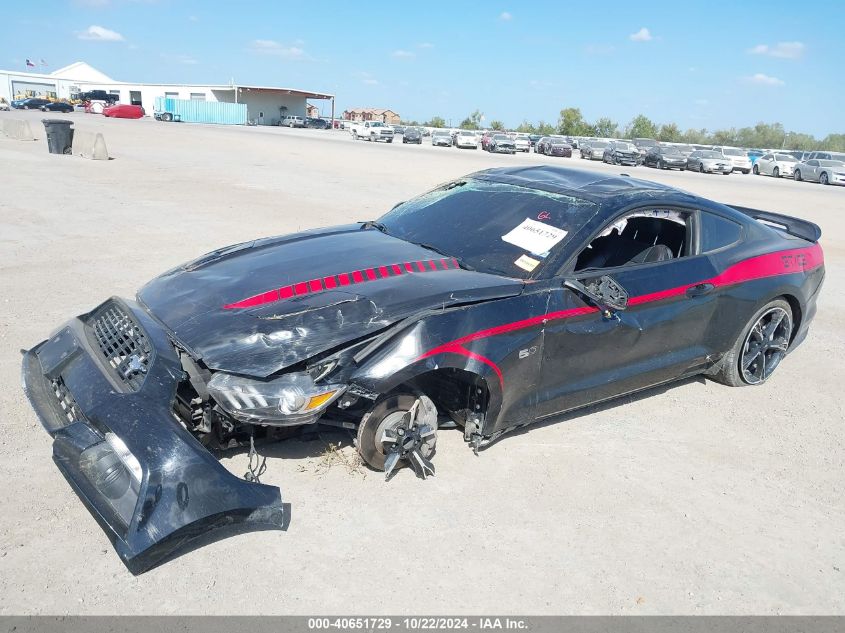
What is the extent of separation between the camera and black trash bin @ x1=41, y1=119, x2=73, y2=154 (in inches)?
771

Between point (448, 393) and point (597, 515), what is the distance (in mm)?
991

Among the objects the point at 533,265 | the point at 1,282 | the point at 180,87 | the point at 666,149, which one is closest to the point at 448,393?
the point at 533,265

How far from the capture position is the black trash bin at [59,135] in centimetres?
1959

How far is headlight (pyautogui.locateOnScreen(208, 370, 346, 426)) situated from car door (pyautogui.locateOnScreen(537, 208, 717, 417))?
133cm

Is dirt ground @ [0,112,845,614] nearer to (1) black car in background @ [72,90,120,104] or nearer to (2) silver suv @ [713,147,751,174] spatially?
(2) silver suv @ [713,147,751,174]

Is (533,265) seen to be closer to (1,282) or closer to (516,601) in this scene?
(516,601)

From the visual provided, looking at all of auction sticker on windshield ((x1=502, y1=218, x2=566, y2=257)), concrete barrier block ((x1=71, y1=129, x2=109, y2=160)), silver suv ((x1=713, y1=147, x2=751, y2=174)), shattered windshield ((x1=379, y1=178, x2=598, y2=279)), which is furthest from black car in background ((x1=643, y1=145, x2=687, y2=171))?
auction sticker on windshield ((x1=502, y1=218, x2=566, y2=257))

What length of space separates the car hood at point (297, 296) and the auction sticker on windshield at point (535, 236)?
0.35 m

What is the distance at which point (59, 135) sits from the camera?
1978 centimetres

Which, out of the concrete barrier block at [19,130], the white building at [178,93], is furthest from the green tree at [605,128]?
the concrete barrier block at [19,130]

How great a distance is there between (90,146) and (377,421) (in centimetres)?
1948

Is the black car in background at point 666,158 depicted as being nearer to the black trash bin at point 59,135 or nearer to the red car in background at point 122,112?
the black trash bin at point 59,135

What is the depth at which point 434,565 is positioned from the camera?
2967 millimetres

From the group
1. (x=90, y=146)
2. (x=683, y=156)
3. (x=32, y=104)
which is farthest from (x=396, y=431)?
(x=32, y=104)
